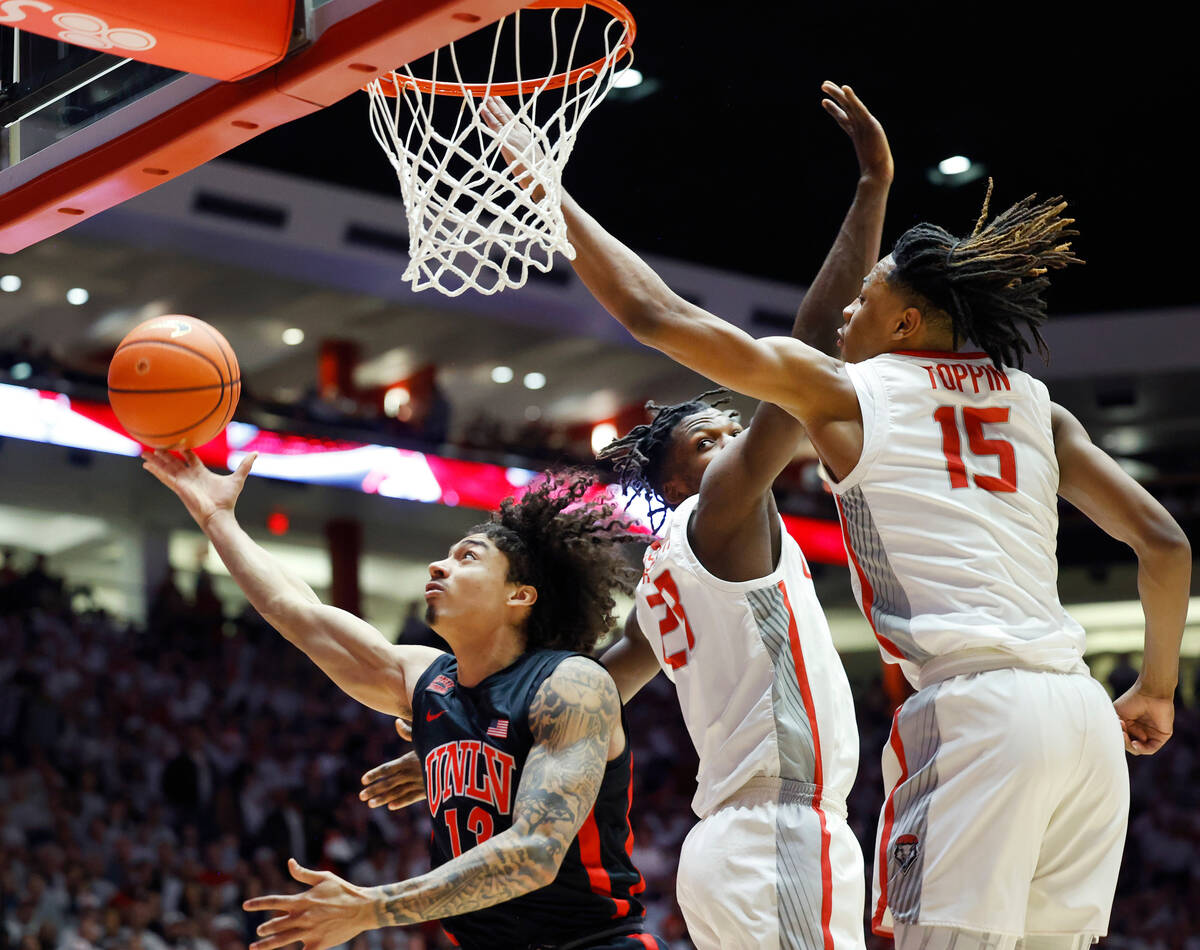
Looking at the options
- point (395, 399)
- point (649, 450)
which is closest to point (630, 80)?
point (395, 399)

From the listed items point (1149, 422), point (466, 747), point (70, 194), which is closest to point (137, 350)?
point (70, 194)

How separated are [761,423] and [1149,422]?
16.6m

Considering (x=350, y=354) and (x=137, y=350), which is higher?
(x=350, y=354)

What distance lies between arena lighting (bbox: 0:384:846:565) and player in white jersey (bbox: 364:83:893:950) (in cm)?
858

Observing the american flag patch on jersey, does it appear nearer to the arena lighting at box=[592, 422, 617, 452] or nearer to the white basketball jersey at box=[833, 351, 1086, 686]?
the white basketball jersey at box=[833, 351, 1086, 686]

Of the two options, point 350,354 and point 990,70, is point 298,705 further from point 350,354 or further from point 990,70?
point 990,70

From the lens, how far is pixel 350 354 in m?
17.3

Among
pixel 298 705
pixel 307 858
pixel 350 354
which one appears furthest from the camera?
pixel 350 354

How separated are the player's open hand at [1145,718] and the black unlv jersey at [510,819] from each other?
1.02 meters

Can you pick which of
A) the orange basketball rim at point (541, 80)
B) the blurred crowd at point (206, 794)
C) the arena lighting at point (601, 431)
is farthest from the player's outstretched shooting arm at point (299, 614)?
the arena lighting at point (601, 431)

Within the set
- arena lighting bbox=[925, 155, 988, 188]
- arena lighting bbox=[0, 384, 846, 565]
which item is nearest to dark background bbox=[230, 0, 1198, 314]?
arena lighting bbox=[925, 155, 988, 188]

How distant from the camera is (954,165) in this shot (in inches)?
514

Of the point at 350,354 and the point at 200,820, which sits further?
the point at 350,354

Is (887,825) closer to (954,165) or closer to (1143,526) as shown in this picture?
(1143,526)
